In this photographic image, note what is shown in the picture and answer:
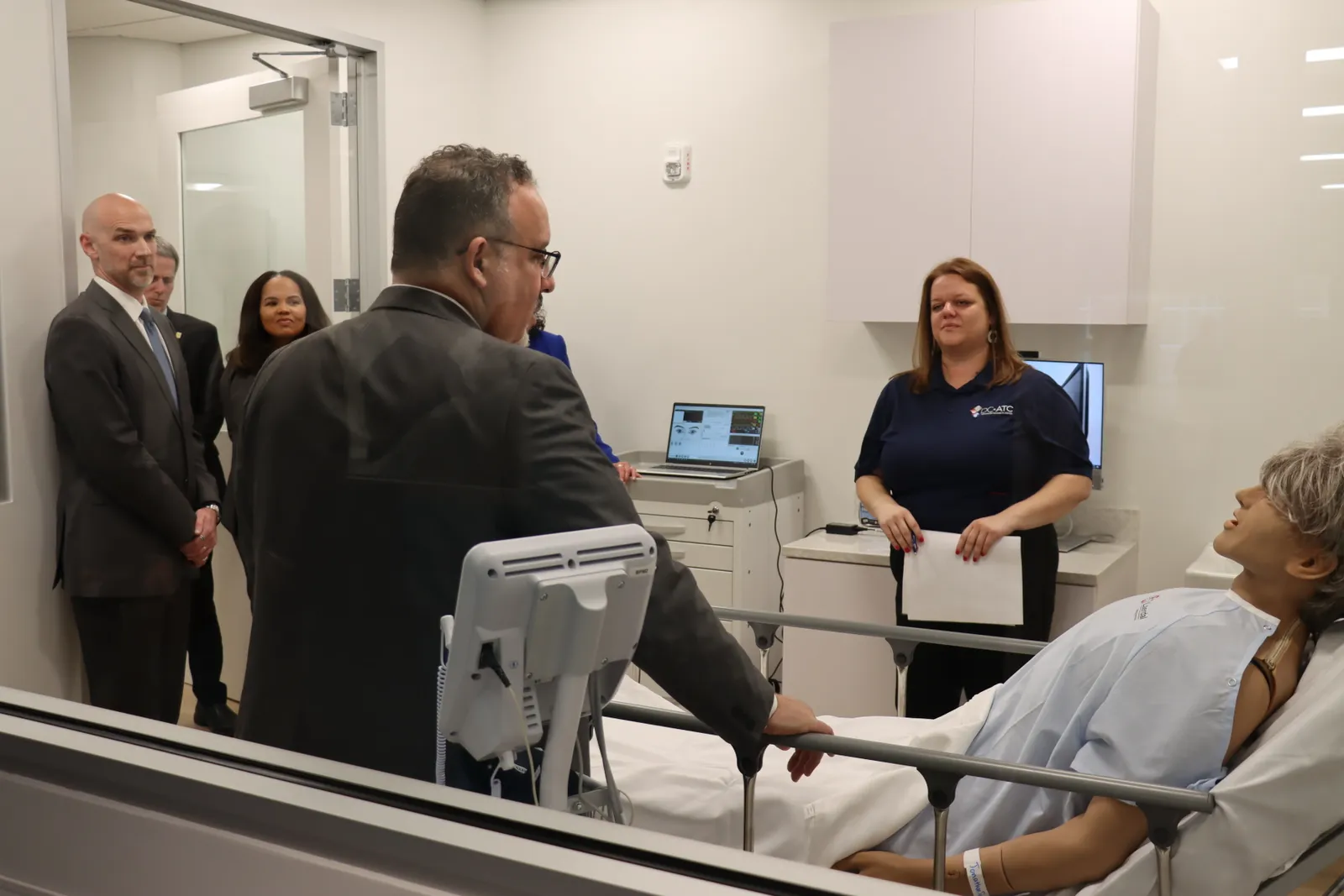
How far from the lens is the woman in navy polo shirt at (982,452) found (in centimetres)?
218

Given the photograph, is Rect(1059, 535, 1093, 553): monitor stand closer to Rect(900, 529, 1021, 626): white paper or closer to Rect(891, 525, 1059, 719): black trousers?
Rect(891, 525, 1059, 719): black trousers

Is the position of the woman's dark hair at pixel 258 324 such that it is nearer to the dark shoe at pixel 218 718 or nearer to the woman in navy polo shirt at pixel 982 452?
the dark shoe at pixel 218 718

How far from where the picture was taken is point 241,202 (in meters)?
2.34

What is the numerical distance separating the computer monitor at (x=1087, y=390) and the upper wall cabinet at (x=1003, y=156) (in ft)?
0.35

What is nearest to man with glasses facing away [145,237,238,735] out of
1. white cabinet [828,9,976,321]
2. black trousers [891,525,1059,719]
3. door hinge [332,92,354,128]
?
black trousers [891,525,1059,719]

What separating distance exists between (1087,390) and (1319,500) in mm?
1176

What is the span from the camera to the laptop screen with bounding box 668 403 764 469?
3.09 metres

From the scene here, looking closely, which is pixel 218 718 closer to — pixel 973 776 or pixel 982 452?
pixel 973 776

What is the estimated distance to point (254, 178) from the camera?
2424 mm

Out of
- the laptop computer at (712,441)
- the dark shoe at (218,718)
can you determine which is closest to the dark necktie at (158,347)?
the dark shoe at (218,718)

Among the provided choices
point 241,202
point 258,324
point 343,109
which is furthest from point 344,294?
point 258,324

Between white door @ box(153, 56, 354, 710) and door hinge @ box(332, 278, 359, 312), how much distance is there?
0.02m

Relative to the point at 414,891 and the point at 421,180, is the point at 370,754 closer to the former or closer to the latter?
the point at 414,891

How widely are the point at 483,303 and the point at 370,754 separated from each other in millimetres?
414
